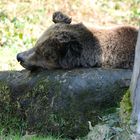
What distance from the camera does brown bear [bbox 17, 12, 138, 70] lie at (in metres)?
6.94

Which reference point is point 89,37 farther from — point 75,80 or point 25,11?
point 25,11

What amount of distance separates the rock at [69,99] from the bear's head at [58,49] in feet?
0.44

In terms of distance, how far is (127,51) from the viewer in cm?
702

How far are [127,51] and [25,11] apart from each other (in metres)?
7.16

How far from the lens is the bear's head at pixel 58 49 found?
22.7ft

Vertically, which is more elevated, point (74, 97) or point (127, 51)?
point (127, 51)

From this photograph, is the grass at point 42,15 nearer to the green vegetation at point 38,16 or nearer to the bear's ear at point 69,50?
the green vegetation at point 38,16

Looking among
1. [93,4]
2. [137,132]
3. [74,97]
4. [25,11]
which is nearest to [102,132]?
[137,132]

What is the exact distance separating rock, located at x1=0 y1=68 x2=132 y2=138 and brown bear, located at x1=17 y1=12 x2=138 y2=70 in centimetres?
16

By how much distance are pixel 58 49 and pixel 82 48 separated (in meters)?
0.31

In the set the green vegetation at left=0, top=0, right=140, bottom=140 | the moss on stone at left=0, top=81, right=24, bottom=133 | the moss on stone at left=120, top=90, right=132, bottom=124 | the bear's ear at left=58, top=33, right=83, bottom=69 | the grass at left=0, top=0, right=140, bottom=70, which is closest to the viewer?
the moss on stone at left=120, top=90, right=132, bottom=124

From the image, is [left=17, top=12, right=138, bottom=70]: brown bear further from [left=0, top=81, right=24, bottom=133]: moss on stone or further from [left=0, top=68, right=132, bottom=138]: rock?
[left=0, top=81, right=24, bottom=133]: moss on stone

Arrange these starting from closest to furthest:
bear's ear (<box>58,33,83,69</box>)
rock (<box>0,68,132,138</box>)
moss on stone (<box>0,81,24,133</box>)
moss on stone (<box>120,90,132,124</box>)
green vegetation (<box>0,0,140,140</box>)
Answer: moss on stone (<box>120,90,132,124</box>) < rock (<box>0,68,132,138</box>) < bear's ear (<box>58,33,83,69</box>) < moss on stone (<box>0,81,24,133</box>) < green vegetation (<box>0,0,140,140</box>)

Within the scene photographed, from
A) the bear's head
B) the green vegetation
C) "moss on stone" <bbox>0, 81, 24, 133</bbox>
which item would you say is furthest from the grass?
the bear's head
